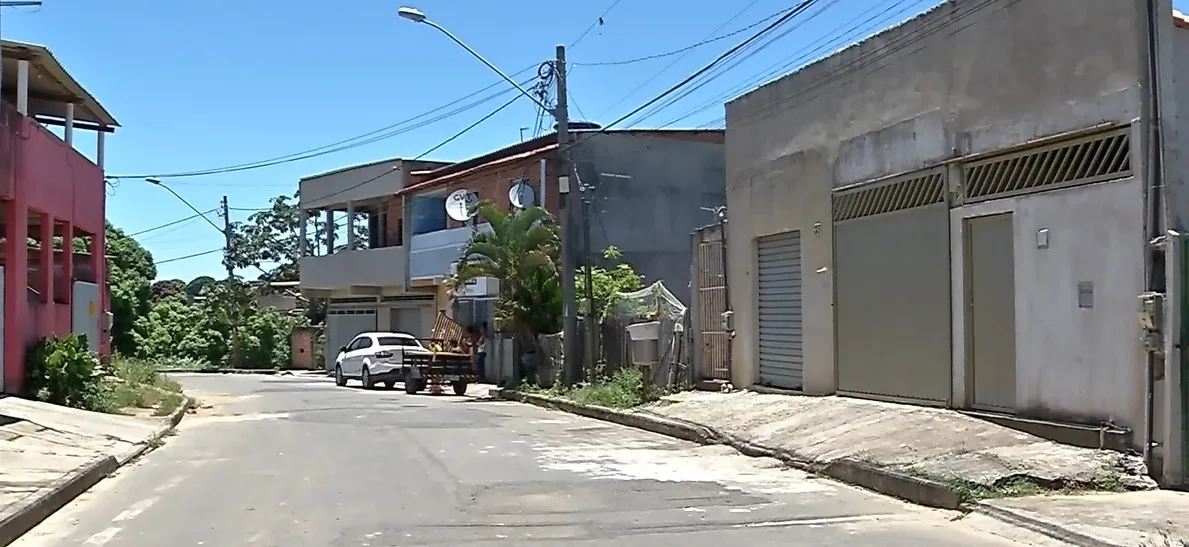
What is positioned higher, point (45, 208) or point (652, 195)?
point (652, 195)

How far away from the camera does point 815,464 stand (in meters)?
14.0

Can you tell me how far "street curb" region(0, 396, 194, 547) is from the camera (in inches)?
395

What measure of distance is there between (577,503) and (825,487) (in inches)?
112

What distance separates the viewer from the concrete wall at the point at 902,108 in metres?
12.7

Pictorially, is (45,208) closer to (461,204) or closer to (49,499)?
(49,499)

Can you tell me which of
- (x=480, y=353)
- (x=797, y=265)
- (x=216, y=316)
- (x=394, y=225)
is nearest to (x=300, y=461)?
(x=797, y=265)

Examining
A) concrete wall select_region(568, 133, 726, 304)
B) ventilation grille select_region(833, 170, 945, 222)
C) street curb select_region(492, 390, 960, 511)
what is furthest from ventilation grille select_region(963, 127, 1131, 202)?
concrete wall select_region(568, 133, 726, 304)

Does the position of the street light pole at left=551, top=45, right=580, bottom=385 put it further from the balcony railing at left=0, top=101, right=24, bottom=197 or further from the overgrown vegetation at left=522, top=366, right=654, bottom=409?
the balcony railing at left=0, top=101, right=24, bottom=197

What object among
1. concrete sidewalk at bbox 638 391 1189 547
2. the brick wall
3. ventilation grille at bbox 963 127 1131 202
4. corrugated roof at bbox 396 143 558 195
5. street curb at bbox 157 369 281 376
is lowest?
street curb at bbox 157 369 281 376

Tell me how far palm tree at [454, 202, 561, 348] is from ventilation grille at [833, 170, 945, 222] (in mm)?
12658

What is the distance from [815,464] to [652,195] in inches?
845

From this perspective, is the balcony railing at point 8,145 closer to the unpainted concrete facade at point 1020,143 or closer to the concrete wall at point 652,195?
the unpainted concrete facade at point 1020,143

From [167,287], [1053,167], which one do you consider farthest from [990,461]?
[167,287]

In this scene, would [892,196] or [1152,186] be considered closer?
[1152,186]
